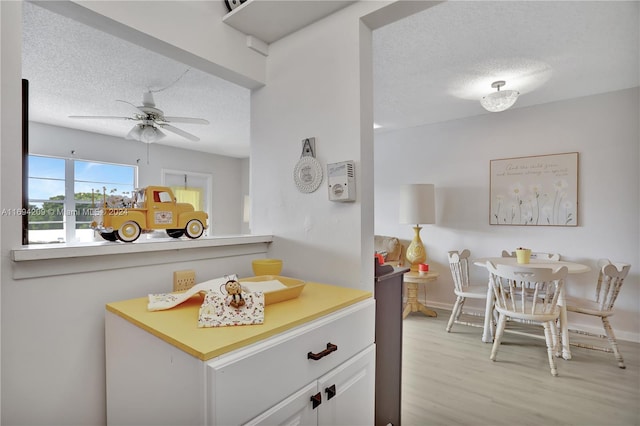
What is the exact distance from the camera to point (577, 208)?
3275 mm

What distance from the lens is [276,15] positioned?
153cm

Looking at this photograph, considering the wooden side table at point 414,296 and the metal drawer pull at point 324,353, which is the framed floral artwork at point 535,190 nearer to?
the wooden side table at point 414,296

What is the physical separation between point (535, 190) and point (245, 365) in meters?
3.73

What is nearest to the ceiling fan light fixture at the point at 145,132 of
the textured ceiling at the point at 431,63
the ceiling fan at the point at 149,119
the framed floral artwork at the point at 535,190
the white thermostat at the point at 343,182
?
Answer: the ceiling fan at the point at 149,119

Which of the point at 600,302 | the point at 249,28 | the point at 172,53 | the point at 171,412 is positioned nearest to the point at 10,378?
the point at 171,412

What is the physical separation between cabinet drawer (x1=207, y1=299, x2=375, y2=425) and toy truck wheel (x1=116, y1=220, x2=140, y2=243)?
0.74 m

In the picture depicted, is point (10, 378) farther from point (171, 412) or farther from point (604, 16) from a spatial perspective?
point (604, 16)

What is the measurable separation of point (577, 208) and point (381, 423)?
308cm

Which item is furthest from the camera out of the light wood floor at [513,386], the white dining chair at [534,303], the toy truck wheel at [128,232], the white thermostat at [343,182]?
the white dining chair at [534,303]

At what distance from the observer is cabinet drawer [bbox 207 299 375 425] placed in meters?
0.74

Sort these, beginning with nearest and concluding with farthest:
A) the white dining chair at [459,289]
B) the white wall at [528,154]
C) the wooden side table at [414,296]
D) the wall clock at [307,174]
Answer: the wall clock at [307,174], the white wall at [528,154], the white dining chair at [459,289], the wooden side table at [414,296]

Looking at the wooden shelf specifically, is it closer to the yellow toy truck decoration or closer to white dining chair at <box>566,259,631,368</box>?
the yellow toy truck decoration

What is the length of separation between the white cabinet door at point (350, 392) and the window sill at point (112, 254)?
30.1 inches

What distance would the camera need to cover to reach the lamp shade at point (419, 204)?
→ 385 centimetres
